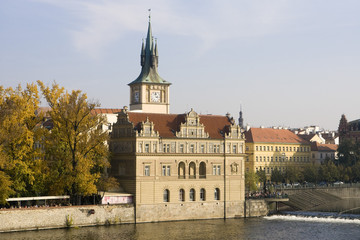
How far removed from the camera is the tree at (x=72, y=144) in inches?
3327

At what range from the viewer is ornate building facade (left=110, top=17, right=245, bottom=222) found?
89.7 metres

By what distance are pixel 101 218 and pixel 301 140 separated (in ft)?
294

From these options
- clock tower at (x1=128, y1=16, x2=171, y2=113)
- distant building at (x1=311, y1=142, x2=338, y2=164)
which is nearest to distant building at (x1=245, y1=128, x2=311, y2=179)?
distant building at (x1=311, y1=142, x2=338, y2=164)

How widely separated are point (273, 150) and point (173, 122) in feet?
215

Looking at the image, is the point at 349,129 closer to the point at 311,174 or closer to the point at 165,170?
the point at 311,174

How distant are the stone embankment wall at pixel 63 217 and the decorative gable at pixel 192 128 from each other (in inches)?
513

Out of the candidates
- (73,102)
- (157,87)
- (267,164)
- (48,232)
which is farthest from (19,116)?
(267,164)

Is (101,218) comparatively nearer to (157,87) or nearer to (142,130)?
(142,130)

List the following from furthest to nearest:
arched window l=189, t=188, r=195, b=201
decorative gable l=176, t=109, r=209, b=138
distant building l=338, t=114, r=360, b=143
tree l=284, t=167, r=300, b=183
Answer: distant building l=338, t=114, r=360, b=143 < tree l=284, t=167, r=300, b=183 < decorative gable l=176, t=109, r=209, b=138 < arched window l=189, t=188, r=195, b=201

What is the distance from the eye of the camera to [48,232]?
7800 cm

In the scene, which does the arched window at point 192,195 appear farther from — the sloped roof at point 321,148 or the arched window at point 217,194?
the sloped roof at point 321,148

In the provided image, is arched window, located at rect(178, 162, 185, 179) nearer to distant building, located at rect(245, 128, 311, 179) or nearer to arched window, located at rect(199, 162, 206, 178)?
arched window, located at rect(199, 162, 206, 178)

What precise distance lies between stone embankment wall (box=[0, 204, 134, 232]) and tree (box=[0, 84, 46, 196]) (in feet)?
12.5

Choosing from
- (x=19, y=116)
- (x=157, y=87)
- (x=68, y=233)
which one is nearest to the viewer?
(x=68, y=233)
